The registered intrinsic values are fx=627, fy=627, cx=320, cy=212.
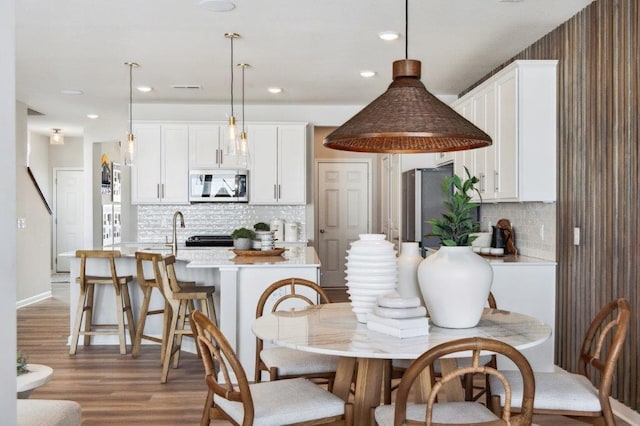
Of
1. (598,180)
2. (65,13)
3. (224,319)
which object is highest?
(65,13)

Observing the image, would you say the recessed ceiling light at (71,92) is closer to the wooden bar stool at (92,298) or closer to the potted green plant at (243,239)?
the wooden bar stool at (92,298)

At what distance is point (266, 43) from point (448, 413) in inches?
142

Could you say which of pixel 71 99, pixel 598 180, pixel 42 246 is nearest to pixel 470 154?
pixel 598 180

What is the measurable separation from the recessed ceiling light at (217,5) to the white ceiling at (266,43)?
56 mm

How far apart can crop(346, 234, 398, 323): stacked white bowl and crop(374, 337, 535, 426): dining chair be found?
45cm

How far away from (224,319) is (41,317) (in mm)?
3900

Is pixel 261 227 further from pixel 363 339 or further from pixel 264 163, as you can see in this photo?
pixel 363 339

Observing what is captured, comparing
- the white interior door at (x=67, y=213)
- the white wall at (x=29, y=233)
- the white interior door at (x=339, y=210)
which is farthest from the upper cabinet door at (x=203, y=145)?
the white interior door at (x=67, y=213)

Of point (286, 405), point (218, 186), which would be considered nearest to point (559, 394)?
point (286, 405)

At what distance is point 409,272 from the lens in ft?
8.86

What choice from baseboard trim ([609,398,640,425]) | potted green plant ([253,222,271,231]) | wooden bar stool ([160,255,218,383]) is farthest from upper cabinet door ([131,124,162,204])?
baseboard trim ([609,398,640,425])

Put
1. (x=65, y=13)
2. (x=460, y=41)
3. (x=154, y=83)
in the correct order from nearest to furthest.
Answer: (x=65, y=13) → (x=460, y=41) → (x=154, y=83)

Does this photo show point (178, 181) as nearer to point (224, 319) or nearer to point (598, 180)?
point (224, 319)

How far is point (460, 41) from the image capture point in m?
4.95
